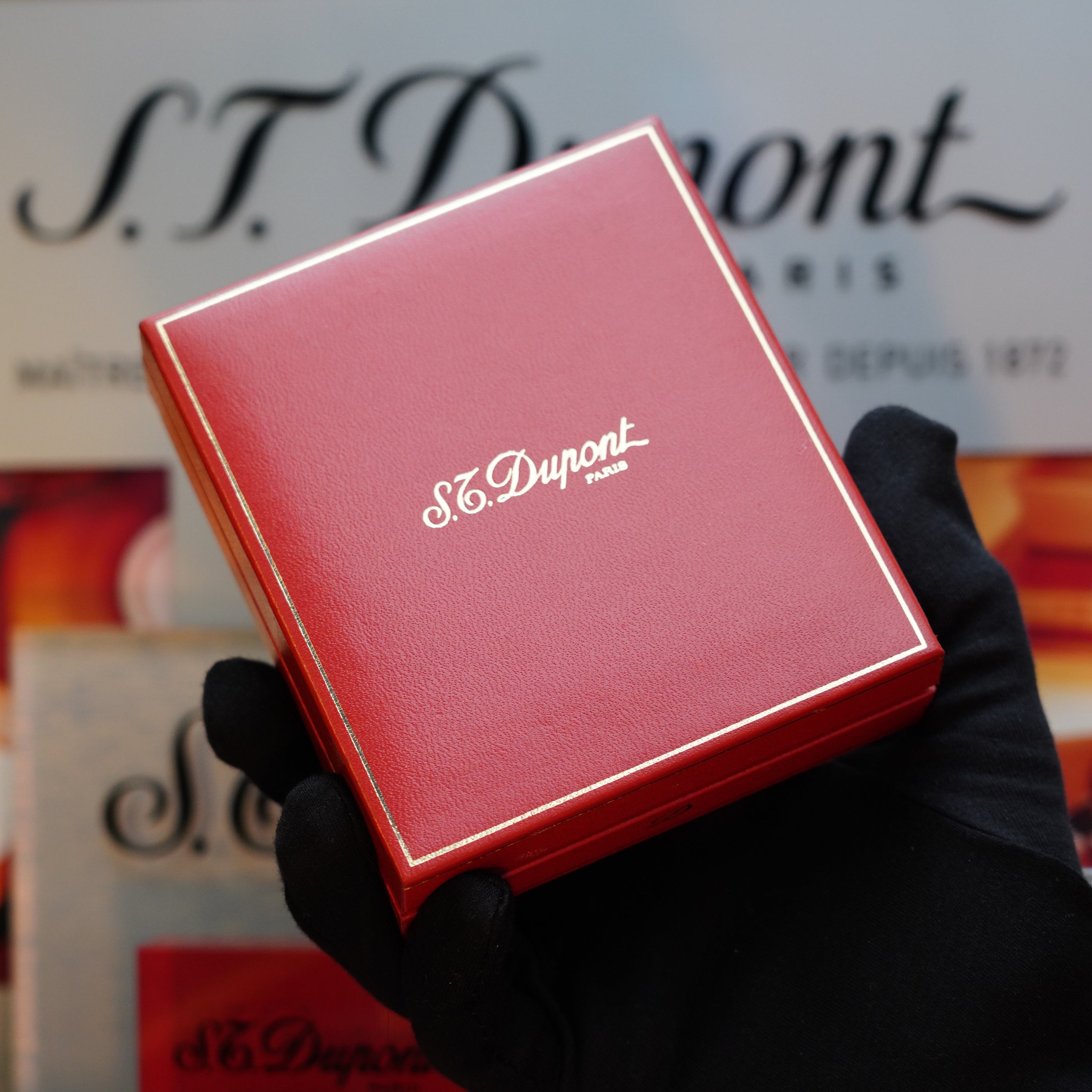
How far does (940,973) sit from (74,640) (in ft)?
1.74

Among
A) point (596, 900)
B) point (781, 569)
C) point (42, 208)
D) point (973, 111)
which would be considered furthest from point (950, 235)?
point (42, 208)

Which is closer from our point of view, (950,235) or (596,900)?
(596,900)

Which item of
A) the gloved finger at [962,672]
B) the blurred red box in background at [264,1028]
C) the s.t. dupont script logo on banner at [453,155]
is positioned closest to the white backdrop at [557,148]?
the s.t. dupont script logo on banner at [453,155]

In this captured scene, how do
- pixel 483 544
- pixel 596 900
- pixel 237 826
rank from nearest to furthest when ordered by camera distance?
1. pixel 483 544
2. pixel 596 900
3. pixel 237 826

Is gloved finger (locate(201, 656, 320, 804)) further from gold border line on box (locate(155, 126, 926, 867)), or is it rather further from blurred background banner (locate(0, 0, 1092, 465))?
blurred background banner (locate(0, 0, 1092, 465))

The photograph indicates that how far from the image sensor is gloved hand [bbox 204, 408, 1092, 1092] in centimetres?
41

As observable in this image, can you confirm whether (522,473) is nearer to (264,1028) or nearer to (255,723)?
(255,723)

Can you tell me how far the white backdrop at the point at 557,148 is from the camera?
0.63 meters

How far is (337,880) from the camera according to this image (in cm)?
39

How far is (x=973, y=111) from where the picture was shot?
0.64 meters

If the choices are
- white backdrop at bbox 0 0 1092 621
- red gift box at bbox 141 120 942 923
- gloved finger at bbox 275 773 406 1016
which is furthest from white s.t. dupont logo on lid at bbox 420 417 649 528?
white backdrop at bbox 0 0 1092 621

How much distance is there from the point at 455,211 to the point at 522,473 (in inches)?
4.9

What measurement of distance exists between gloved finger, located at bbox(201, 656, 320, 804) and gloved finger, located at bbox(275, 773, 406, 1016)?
57mm

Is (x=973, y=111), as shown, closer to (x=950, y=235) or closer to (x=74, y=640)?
(x=950, y=235)
